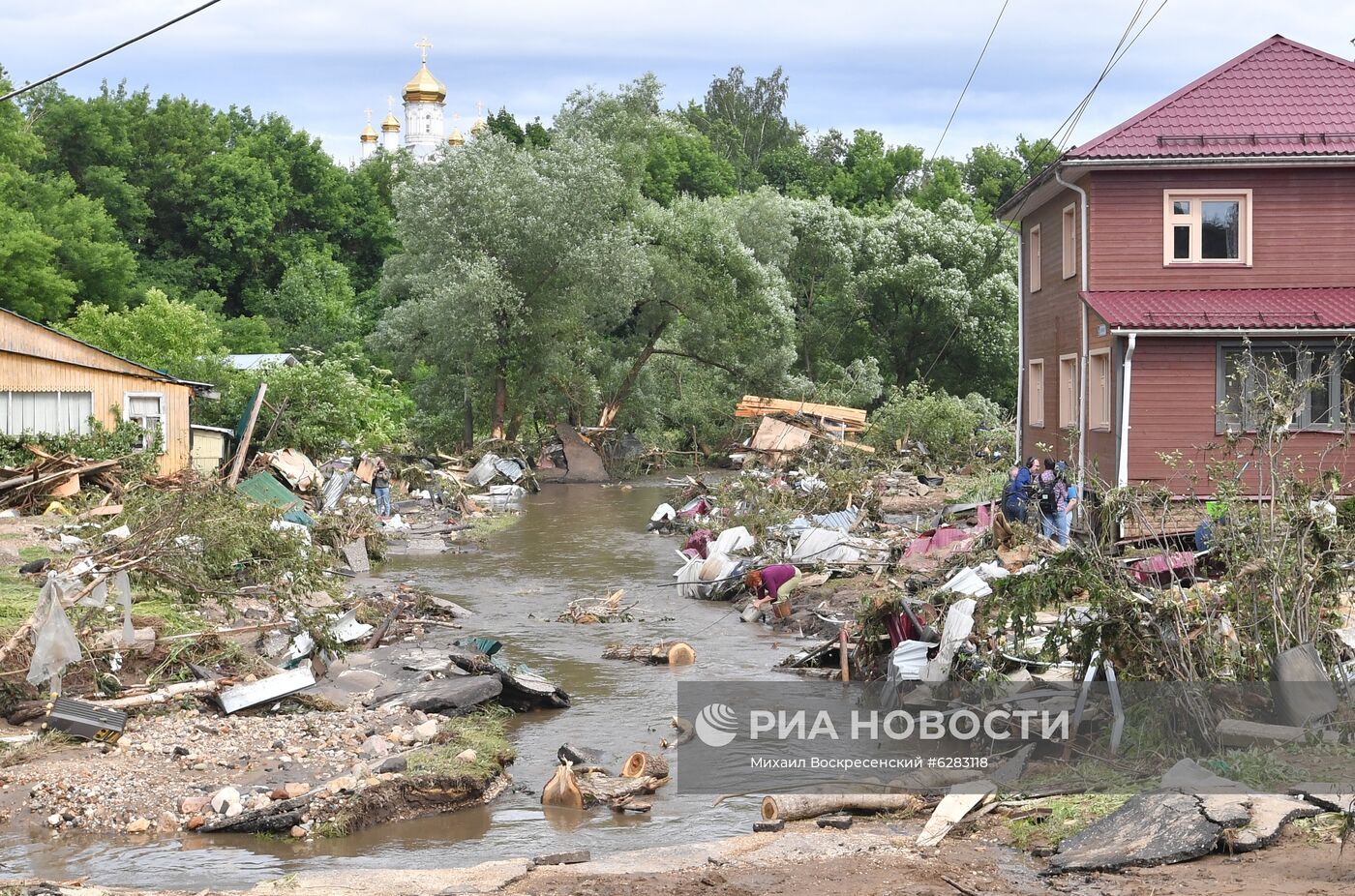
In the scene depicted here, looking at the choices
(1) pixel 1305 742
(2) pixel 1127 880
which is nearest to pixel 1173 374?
(1) pixel 1305 742

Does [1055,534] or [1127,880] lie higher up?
[1055,534]

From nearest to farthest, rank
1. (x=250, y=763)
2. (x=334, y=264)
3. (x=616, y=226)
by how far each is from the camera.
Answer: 1. (x=250, y=763)
2. (x=616, y=226)
3. (x=334, y=264)

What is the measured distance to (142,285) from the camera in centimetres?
5222

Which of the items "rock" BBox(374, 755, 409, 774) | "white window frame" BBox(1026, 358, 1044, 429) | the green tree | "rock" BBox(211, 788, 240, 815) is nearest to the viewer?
"rock" BBox(211, 788, 240, 815)

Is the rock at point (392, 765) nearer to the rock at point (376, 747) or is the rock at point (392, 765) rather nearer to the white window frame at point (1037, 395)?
the rock at point (376, 747)

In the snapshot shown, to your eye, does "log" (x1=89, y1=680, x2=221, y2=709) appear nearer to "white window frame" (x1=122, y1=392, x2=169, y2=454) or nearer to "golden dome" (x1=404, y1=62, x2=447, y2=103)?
"white window frame" (x1=122, y1=392, x2=169, y2=454)

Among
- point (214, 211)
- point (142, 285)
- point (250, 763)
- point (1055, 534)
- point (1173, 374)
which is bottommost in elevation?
point (250, 763)

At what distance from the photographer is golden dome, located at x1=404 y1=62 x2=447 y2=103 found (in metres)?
90.6

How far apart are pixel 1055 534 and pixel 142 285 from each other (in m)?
45.0

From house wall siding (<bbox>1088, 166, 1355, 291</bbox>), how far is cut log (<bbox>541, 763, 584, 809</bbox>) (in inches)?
542

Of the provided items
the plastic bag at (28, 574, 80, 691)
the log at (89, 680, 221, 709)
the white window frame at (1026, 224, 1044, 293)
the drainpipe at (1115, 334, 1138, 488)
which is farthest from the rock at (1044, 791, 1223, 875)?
the white window frame at (1026, 224, 1044, 293)

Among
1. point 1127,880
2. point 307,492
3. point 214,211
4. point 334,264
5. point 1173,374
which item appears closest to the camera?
point 1127,880

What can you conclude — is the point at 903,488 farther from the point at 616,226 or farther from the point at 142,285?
the point at 142,285

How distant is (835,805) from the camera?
841 centimetres
